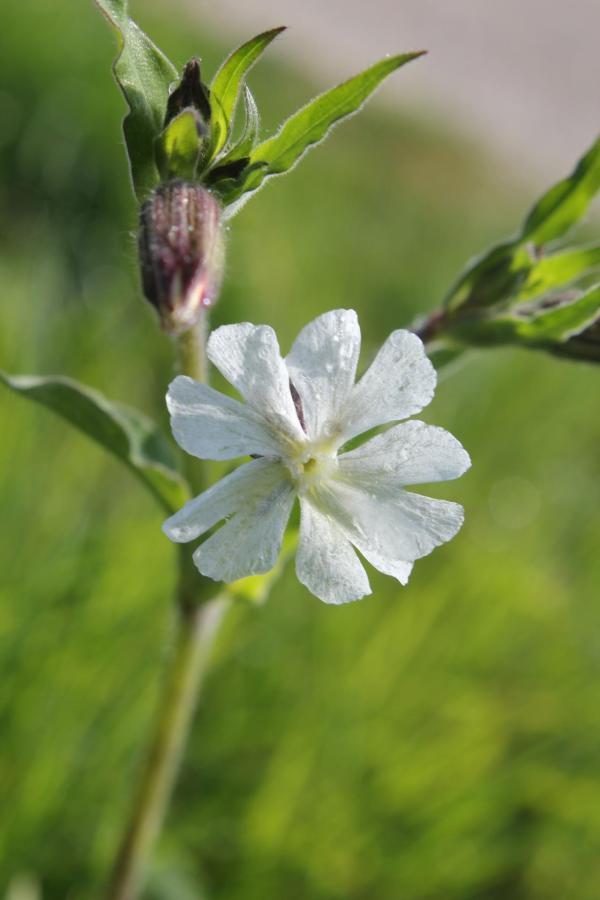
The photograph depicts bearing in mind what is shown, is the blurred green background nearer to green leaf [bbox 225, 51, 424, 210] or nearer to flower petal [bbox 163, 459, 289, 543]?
green leaf [bbox 225, 51, 424, 210]

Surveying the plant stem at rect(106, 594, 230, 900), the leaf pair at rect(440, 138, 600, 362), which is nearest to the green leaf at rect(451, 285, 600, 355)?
the leaf pair at rect(440, 138, 600, 362)

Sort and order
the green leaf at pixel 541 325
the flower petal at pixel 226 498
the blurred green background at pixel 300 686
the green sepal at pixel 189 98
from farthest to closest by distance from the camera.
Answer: the blurred green background at pixel 300 686, the green leaf at pixel 541 325, the green sepal at pixel 189 98, the flower petal at pixel 226 498

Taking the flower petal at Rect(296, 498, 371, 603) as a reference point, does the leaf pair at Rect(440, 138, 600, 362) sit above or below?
above

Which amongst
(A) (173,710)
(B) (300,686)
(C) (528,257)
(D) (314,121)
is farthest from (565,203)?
(B) (300,686)

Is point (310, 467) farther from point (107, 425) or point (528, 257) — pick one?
point (528, 257)

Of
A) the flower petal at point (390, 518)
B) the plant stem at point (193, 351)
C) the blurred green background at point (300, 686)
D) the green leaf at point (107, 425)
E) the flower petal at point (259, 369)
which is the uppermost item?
the flower petal at point (259, 369)

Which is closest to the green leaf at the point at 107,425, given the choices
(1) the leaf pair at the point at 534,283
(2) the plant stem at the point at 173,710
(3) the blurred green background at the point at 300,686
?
(2) the plant stem at the point at 173,710

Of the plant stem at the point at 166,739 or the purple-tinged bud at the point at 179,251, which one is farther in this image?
the plant stem at the point at 166,739

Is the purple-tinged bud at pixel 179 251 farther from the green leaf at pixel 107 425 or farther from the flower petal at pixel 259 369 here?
the green leaf at pixel 107 425
